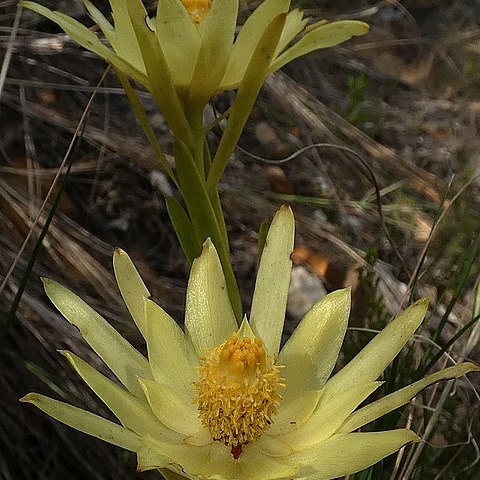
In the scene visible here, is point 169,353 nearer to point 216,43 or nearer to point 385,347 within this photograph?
point 385,347

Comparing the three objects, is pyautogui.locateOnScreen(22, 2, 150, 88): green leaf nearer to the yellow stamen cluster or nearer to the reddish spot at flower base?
the yellow stamen cluster

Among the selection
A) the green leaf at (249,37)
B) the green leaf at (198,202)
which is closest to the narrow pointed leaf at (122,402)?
the green leaf at (198,202)

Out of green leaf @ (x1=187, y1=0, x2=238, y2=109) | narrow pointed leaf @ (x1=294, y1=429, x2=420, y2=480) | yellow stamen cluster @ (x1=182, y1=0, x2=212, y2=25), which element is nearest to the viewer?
narrow pointed leaf @ (x1=294, y1=429, x2=420, y2=480)

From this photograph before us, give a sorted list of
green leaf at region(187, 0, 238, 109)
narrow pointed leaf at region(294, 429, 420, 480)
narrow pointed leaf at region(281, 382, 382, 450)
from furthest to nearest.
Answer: green leaf at region(187, 0, 238, 109) < narrow pointed leaf at region(281, 382, 382, 450) < narrow pointed leaf at region(294, 429, 420, 480)

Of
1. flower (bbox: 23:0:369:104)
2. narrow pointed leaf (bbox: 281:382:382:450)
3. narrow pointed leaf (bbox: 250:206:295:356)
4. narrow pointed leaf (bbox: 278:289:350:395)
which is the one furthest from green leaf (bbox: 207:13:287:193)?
narrow pointed leaf (bbox: 281:382:382:450)

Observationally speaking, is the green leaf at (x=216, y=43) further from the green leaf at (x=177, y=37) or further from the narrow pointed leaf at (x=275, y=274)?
the narrow pointed leaf at (x=275, y=274)

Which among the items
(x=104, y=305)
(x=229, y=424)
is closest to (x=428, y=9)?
(x=104, y=305)
